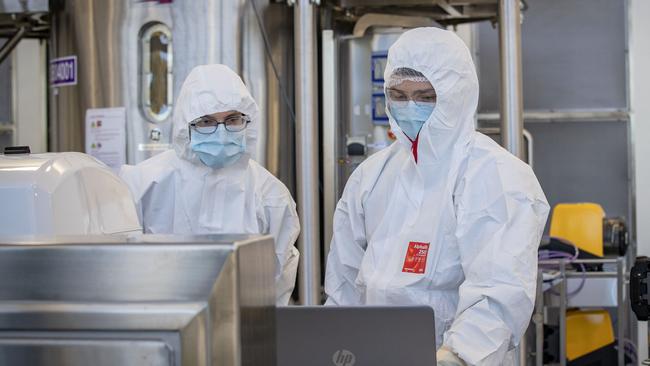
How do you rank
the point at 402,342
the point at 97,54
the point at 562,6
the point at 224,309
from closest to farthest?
the point at 224,309, the point at 402,342, the point at 97,54, the point at 562,6

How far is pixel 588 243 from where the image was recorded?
4.17 metres

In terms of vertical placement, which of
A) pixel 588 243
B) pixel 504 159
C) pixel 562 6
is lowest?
pixel 588 243

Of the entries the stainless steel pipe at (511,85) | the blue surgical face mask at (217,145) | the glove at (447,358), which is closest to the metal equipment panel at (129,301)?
the glove at (447,358)

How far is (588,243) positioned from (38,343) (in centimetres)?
374

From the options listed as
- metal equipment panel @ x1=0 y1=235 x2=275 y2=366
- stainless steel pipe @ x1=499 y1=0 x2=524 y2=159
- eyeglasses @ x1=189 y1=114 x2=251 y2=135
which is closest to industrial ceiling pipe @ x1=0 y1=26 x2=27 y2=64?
eyeglasses @ x1=189 y1=114 x2=251 y2=135

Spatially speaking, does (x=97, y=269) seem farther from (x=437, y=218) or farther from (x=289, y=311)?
(x=437, y=218)

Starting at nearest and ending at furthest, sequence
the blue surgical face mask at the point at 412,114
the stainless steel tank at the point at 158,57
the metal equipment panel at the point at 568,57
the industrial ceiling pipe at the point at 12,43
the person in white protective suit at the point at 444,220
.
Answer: the person in white protective suit at the point at 444,220 < the blue surgical face mask at the point at 412,114 < the stainless steel tank at the point at 158,57 < the industrial ceiling pipe at the point at 12,43 < the metal equipment panel at the point at 568,57

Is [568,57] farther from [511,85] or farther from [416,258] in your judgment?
[416,258]

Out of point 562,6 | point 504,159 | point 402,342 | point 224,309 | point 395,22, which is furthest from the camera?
point 562,6

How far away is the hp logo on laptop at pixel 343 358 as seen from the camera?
51.5 inches

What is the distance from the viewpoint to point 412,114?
6.32ft

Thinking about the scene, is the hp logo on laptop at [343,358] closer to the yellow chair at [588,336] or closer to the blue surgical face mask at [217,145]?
the blue surgical face mask at [217,145]

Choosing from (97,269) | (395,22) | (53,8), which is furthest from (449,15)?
(97,269)

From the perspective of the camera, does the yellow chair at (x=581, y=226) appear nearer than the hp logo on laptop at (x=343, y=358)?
No
